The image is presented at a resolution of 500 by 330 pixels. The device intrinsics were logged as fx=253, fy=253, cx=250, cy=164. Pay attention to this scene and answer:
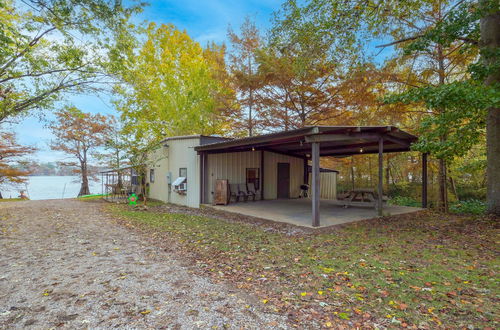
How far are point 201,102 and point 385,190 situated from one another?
12556mm

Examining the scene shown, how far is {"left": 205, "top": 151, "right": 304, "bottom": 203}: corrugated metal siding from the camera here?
35.2 feet

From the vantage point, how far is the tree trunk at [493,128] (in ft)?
20.1

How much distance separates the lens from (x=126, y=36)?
747 cm

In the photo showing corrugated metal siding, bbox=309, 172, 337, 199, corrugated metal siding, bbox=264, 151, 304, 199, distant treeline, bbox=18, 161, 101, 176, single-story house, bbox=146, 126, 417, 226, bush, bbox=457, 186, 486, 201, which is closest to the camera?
single-story house, bbox=146, 126, 417, 226

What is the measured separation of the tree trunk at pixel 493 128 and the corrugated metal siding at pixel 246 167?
8.08 meters

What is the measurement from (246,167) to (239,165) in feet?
1.36

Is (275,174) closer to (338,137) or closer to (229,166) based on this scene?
(229,166)

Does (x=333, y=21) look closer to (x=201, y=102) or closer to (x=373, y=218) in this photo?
(x=373, y=218)

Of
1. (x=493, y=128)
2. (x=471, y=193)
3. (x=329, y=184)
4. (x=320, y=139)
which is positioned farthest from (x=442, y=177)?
(x=320, y=139)

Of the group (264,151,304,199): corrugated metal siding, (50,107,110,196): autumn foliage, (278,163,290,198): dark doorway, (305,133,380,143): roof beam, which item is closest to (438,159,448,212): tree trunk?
(305,133,380,143): roof beam

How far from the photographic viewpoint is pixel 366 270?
3602mm

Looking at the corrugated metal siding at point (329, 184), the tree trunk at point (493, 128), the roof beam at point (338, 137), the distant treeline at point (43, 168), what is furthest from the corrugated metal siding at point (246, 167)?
the distant treeline at point (43, 168)

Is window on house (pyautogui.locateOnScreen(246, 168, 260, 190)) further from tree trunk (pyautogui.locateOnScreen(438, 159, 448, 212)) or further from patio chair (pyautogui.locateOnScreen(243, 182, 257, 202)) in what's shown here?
tree trunk (pyautogui.locateOnScreen(438, 159, 448, 212))

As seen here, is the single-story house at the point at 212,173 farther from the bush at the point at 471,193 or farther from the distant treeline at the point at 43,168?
the distant treeline at the point at 43,168
